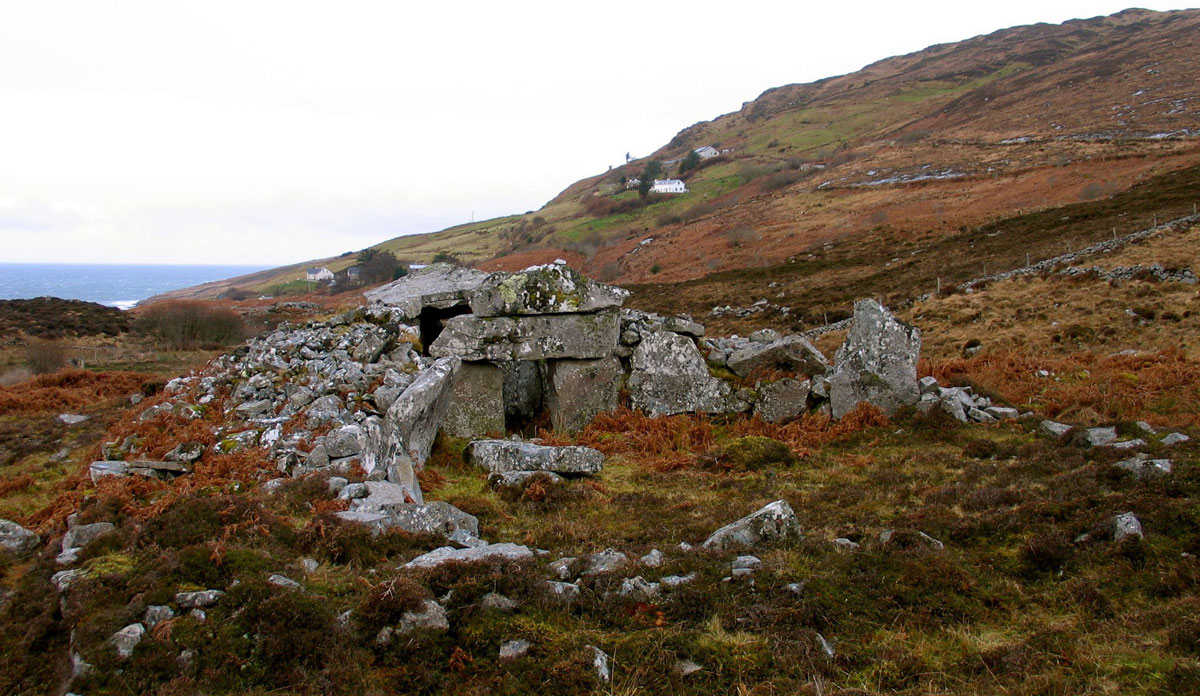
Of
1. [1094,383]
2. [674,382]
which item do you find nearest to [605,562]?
[674,382]

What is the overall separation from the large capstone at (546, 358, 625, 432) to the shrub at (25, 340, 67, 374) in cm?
2948

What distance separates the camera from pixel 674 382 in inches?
504

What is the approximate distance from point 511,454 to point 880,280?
104ft

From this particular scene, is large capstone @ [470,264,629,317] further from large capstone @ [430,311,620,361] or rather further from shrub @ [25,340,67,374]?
shrub @ [25,340,67,374]

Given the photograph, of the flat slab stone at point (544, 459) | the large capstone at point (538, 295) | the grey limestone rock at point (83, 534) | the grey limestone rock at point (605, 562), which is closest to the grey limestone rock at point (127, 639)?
the grey limestone rock at point (83, 534)

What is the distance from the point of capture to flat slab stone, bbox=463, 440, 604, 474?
9.76m

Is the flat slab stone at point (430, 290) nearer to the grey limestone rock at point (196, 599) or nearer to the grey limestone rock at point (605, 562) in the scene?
the grey limestone rock at point (605, 562)

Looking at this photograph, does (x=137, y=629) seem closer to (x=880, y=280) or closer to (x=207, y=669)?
(x=207, y=669)

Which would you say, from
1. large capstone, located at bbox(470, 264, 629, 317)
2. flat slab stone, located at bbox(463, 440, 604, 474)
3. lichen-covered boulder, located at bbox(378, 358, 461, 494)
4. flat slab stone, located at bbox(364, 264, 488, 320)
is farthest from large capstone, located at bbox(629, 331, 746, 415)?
flat slab stone, located at bbox(364, 264, 488, 320)

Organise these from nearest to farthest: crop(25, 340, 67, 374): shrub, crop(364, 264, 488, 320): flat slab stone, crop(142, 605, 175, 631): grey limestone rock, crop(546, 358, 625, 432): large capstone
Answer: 1. crop(142, 605, 175, 631): grey limestone rock
2. crop(546, 358, 625, 432): large capstone
3. crop(364, 264, 488, 320): flat slab stone
4. crop(25, 340, 67, 374): shrub

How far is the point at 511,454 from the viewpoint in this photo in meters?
Result: 10.1

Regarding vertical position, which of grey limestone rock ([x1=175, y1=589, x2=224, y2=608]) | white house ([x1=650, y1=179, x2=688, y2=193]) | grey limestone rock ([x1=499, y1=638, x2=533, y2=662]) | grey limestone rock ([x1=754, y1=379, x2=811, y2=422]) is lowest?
grey limestone rock ([x1=754, y1=379, x2=811, y2=422])

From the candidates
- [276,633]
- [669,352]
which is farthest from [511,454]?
[276,633]

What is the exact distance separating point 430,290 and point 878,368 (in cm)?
1050
